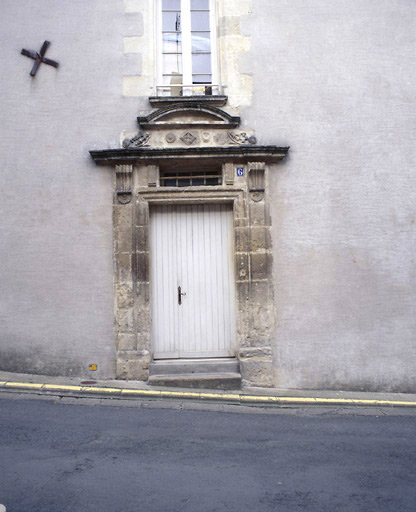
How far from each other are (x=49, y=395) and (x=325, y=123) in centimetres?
483

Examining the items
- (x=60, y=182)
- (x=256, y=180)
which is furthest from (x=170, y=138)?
(x=60, y=182)

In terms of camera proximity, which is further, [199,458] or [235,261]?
[235,261]

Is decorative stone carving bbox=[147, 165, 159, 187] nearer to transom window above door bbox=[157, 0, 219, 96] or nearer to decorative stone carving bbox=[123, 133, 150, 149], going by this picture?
Result: decorative stone carving bbox=[123, 133, 150, 149]

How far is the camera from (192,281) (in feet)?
19.0

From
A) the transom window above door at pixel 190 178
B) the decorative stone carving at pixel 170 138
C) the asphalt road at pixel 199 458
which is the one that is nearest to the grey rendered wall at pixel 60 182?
the decorative stone carving at pixel 170 138

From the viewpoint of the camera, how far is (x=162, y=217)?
5832 millimetres

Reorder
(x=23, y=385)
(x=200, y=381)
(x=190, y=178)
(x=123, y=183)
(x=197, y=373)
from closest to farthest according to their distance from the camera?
(x=23, y=385) < (x=200, y=381) < (x=197, y=373) < (x=123, y=183) < (x=190, y=178)

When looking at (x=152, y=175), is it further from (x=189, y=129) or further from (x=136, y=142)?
(x=189, y=129)

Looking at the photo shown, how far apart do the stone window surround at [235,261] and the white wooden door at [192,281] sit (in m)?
0.20

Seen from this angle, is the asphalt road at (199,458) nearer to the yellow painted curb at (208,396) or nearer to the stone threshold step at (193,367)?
the yellow painted curb at (208,396)

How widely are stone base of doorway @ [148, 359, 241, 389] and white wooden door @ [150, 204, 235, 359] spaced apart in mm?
189

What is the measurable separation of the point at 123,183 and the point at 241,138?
5.47 ft

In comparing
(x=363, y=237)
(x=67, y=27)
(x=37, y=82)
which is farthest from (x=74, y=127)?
(x=363, y=237)

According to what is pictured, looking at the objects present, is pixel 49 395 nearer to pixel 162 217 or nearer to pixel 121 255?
pixel 121 255
